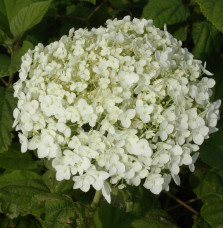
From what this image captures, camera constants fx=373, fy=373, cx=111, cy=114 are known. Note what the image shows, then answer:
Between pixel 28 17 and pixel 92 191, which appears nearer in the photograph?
pixel 28 17

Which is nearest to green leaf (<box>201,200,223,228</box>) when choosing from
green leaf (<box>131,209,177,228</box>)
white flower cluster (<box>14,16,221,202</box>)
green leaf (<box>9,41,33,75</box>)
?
green leaf (<box>131,209,177,228</box>)

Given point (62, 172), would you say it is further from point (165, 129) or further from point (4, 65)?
point (4, 65)

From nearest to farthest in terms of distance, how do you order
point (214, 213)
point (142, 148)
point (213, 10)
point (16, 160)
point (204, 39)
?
point (142, 148)
point (213, 10)
point (214, 213)
point (16, 160)
point (204, 39)

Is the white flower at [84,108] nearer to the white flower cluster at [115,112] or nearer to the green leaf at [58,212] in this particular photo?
the white flower cluster at [115,112]

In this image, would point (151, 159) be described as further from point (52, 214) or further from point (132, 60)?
point (52, 214)

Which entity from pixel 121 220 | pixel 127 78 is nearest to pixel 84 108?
pixel 127 78

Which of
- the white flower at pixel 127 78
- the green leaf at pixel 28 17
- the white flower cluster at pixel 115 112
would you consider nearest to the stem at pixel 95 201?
the white flower cluster at pixel 115 112

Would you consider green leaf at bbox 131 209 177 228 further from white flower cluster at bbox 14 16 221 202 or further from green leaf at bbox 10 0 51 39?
green leaf at bbox 10 0 51 39
